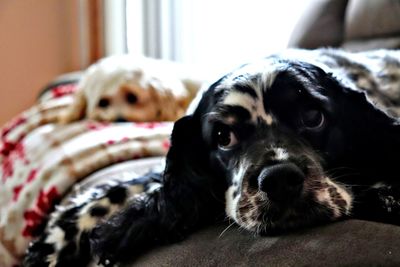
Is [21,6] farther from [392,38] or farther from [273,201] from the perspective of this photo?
[273,201]

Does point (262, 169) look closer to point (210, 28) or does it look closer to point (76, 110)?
point (76, 110)

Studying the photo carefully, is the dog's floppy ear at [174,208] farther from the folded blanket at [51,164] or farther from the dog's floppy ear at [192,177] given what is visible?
the folded blanket at [51,164]

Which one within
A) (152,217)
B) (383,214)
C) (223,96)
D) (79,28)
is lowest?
(79,28)

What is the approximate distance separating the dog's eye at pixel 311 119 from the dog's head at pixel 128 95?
50.6 inches

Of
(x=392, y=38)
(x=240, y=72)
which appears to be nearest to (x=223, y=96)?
(x=240, y=72)

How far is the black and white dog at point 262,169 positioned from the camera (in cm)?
96

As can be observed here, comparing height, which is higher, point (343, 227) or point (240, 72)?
point (240, 72)

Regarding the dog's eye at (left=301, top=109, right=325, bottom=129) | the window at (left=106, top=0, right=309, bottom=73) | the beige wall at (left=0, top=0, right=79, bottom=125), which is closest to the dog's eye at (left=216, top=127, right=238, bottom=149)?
the dog's eye at (left=301, top=109, right=325, bottom=129)

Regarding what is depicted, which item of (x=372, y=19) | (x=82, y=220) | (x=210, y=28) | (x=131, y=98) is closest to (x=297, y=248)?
(x=82, y=220)

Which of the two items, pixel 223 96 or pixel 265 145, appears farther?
pixel 223 96

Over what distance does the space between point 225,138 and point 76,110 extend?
1.34 meters

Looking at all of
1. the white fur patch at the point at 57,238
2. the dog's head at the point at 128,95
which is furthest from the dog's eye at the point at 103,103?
the white fur patch at the point at 57,238

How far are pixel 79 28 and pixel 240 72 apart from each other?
125 inches

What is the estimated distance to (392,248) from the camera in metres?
0.76
